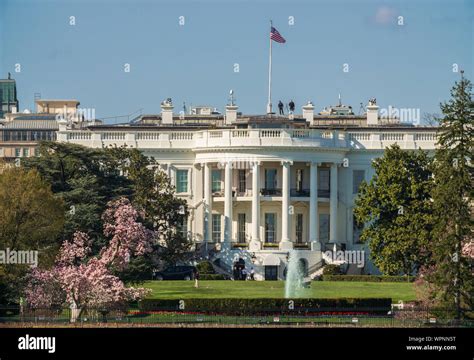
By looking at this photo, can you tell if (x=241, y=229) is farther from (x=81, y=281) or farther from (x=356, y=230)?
(x=81, y=281)

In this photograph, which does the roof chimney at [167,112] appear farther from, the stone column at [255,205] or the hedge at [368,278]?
the hedge at [368,278]

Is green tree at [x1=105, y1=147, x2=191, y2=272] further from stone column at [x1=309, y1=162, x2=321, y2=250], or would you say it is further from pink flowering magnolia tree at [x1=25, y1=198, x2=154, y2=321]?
pink flowering magnolia tree at [x1=25, y1=198, x2=154, y2=321]

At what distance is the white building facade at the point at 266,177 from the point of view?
130 metres

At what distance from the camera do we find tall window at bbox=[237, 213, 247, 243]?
434 ft

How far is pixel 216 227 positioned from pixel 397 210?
15957 millimetres

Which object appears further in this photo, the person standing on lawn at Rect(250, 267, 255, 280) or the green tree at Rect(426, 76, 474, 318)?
the person standing on lawn at Rect(250, 267, 255, 280)

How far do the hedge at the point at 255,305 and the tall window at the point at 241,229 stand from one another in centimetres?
3600

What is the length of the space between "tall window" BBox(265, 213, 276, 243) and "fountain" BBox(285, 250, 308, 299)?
4.90 meters

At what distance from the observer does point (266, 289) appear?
11019 centimetres

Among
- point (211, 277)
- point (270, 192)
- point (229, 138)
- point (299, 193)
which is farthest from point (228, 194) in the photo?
point (211, 277)

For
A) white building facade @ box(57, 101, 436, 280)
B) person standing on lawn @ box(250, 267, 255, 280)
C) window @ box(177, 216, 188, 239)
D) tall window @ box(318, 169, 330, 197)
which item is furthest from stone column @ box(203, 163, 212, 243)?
tall window @ box(318, 169, 330, 197)

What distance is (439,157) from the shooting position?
311 feet
